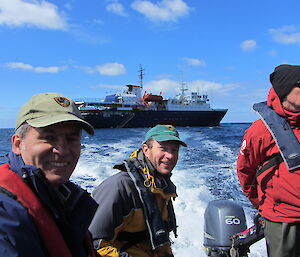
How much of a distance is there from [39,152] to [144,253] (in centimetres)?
110

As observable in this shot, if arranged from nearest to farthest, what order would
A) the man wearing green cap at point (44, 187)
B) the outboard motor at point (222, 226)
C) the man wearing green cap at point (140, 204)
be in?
the man wearing green cap at point (44, 187), the man wearing green cap at point (140, 204), the outboard motor at point (222, 226)

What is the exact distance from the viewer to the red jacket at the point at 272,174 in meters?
1.80

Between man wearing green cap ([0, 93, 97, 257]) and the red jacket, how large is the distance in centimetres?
131

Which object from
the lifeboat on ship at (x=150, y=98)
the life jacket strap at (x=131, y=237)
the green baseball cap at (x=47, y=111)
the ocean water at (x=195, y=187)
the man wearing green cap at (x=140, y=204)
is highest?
the lifeboat on ship at (x=150, y=98)

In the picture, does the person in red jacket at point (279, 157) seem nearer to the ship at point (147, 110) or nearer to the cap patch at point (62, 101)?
the cap patch at point (62, 101)

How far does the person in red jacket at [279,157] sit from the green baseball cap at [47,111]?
4.59 feet

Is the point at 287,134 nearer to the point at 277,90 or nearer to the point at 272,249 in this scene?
the point at 277,90

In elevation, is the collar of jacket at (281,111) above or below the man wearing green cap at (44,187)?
above

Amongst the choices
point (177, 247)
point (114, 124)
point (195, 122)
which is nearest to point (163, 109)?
point (195, 122)

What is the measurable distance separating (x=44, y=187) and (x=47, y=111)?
29 centimetres

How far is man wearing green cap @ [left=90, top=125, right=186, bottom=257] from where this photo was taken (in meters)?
1.52

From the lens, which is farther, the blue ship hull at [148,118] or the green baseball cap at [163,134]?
the blue ship hull at [148,118]

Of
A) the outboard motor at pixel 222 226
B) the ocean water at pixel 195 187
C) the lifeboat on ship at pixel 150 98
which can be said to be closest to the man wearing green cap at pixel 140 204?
the outboard motor at pixel 222 226

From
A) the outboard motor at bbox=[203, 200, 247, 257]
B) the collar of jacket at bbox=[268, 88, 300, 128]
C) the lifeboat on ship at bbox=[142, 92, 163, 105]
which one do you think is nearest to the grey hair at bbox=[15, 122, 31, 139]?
the collar of jacket at bbox=[268, 88, 300, 128]
